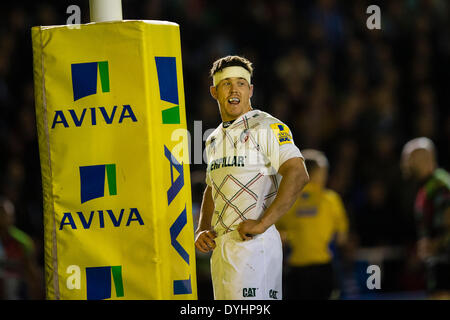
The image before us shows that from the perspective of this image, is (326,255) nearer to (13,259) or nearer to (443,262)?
(443,262)

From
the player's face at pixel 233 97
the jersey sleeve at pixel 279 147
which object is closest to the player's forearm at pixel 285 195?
the jersey sleeve at pixel 279 147

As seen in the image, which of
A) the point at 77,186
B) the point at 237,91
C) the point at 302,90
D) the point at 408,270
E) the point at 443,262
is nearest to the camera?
the point at 77,186

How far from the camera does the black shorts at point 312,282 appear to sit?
8148 millimetres

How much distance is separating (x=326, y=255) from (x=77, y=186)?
14.5 ft

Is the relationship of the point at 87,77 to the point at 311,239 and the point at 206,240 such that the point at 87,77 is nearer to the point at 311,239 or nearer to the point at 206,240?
the point at 206,240

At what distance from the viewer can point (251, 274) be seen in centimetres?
451

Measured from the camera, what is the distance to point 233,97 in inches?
186

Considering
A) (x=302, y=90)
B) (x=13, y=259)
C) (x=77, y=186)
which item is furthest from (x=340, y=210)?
(x=77, y=186)

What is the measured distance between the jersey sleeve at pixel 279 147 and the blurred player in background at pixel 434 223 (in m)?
3.52

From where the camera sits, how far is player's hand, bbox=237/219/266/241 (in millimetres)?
4431

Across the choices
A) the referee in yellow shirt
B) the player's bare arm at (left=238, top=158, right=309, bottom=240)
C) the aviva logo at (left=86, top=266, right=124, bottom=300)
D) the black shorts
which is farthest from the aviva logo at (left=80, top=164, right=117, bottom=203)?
the black shorts

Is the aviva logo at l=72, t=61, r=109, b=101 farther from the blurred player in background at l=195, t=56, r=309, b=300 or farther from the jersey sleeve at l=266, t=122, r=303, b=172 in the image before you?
the jersey sleeve at l=266, t=122, r=303, b=172

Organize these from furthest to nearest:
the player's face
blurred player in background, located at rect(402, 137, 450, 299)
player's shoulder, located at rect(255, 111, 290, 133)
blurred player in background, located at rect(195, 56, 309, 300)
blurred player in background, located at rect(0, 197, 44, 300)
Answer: blurred player in background, located at rect(0, 197, 44, 300) < blurred player in background, located at rect(402, 137, 450, 299) < the player's face < player's shoulder, located at rect(255, 111, 290, 133) < blurred player in background, located at rect(195, 56, 309, 300)

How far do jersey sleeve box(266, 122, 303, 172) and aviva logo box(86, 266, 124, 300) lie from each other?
3.64 feet
